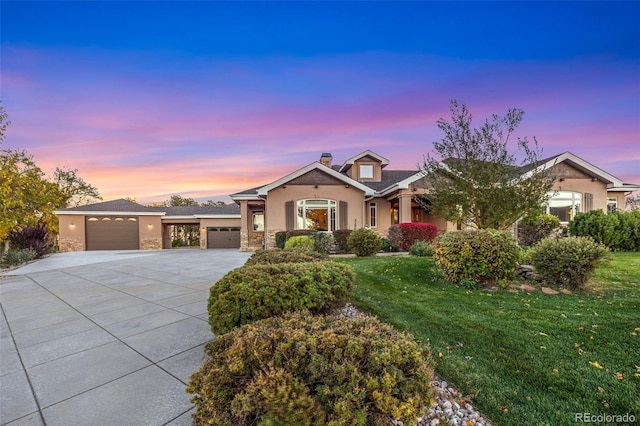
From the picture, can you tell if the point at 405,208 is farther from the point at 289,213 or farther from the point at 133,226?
the point at 133,226

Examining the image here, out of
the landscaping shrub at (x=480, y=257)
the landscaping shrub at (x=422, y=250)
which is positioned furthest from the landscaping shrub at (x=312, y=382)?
the landscaping shrub at (x=422, y=250)

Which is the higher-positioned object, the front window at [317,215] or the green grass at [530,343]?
the front window at [317,215]

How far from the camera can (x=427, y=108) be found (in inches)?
466

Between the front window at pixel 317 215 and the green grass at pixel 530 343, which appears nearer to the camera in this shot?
the green grass at pixel 530 343

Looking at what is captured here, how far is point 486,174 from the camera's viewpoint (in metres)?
7.40

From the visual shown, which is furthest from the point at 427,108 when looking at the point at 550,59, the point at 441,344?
the point at 441,344

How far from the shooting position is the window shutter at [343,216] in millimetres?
15195

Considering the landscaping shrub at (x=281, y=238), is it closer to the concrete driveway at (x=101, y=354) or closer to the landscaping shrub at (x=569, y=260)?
the concrete driveway at (x=101, y=354)

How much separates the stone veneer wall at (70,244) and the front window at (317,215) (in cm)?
1732

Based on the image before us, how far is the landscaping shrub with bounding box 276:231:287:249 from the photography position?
544 inches

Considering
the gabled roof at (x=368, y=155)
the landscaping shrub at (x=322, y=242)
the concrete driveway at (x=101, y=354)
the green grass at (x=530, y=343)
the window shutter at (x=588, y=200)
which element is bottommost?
the concrete driveway at (x=101, y=354)

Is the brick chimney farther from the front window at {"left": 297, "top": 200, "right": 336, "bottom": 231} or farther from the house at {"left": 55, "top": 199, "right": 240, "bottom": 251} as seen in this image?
the house at {"left": 55, "top": 199, "right": 240, "bottom": 251}

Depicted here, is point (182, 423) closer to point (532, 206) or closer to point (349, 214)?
point (532, 206)

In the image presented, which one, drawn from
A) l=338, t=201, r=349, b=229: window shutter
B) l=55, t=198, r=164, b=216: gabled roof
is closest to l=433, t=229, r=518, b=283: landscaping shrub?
l=338, t=201, r=349, b=229: window shutter
